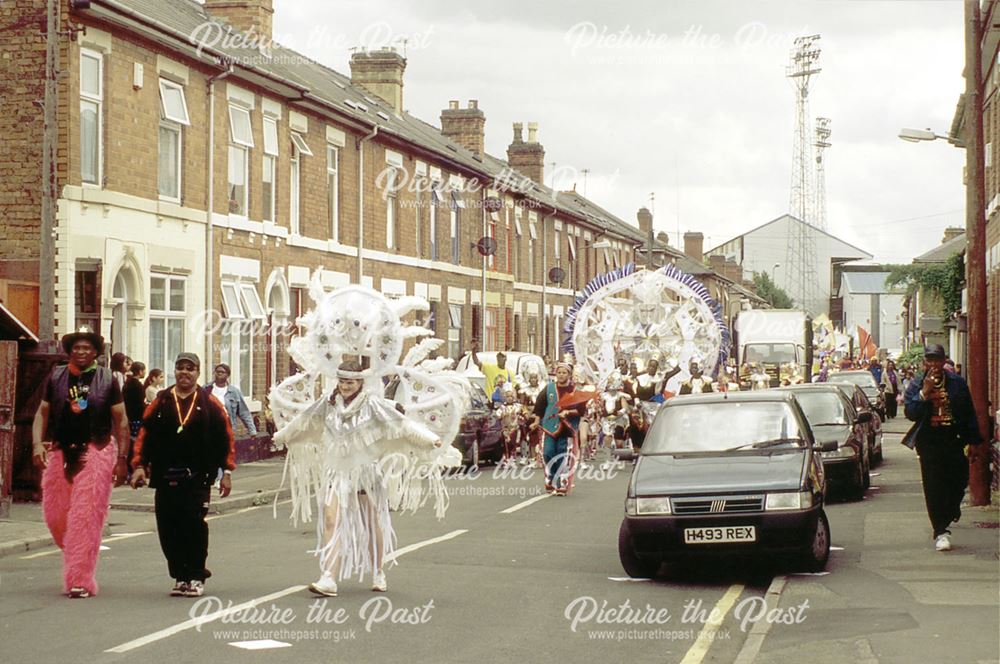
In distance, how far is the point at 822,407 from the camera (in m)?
20.2

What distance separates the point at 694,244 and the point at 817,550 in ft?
300

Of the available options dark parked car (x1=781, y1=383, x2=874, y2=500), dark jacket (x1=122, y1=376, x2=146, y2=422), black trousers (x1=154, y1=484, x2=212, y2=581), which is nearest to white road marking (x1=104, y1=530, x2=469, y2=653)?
black trousers (x1=154, y1=484, x2=212, y2=581)

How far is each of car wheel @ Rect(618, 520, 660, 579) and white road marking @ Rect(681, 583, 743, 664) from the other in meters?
0.70

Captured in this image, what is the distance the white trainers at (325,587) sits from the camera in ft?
33.6

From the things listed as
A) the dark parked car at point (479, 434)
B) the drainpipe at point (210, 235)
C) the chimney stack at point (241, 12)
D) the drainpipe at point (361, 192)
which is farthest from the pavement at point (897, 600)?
the chimney stack at point (241, 12)

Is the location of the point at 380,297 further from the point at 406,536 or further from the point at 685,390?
the point at 685,390

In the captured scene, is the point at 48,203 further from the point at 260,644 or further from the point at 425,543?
the point at 260,644

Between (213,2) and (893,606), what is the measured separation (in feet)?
80.3

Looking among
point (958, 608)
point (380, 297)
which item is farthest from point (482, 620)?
point (958, 608)

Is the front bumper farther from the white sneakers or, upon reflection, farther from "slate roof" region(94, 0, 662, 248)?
"slate roof" region(94, 0, 662, 248)

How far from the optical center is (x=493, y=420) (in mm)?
25594

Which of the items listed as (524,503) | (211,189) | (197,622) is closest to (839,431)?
(524,503)

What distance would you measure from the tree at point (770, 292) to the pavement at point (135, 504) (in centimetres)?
9502

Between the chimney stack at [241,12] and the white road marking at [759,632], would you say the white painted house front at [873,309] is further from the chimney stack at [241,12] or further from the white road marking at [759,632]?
the white road marking at [759,632]
